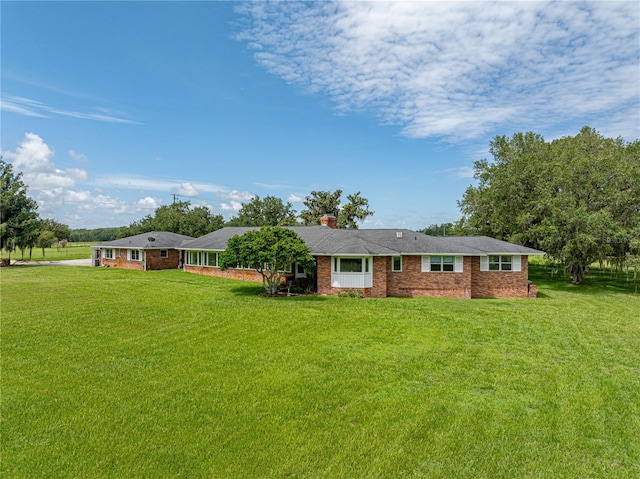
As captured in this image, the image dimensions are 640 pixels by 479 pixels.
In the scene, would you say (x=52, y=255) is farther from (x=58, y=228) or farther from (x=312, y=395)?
(x=312, y=395)

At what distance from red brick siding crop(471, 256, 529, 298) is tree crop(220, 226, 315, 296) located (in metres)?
9.56

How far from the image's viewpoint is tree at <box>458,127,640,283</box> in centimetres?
2175

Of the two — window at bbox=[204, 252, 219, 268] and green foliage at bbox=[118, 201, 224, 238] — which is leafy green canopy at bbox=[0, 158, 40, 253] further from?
window at bbox=[204, 252, 219, 268]

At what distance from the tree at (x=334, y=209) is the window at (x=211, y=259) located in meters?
24.1

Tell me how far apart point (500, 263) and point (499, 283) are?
1136 mm

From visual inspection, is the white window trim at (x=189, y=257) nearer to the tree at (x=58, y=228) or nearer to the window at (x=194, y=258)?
the window at (x=194, y=258)

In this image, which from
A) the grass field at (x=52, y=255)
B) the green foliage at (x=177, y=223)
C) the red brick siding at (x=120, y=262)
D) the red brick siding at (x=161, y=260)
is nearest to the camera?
the red brick siding at (x=161, y=260)

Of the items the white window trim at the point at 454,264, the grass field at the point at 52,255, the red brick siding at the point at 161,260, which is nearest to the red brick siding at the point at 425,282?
the white window trim at the point at 454,264

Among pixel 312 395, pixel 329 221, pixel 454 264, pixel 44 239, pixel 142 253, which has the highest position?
pixel 329 221


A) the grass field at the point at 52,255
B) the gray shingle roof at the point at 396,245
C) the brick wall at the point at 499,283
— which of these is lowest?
the brick wall at the point at 499,283

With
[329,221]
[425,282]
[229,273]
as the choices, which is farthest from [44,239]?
[425,282]

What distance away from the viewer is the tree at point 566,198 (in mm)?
21750

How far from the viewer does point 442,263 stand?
1936 centimetres

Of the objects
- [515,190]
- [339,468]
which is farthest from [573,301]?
[339,468]
